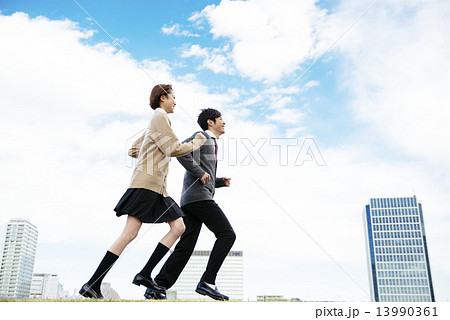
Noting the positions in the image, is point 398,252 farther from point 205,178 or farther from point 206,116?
point 205,178

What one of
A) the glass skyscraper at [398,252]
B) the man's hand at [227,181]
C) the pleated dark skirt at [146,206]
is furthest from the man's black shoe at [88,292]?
the glass skyscraper at [398,252]

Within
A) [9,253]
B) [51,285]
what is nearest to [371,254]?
[51,285]

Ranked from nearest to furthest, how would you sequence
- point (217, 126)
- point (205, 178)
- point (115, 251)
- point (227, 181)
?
point (115, 251), point (205, 178), point (217, 126), point (227, 181)

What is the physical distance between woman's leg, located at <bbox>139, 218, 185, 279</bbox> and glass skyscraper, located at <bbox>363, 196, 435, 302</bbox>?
11300 centimetres

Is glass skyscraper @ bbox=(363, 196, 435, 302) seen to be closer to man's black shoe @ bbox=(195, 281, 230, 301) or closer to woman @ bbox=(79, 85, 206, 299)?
man's black shoe @ bbox=(195, 281, 230, 301)

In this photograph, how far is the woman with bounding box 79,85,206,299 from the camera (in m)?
3.92

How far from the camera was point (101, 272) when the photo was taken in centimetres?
372

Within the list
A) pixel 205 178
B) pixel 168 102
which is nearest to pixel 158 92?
pixel 168 102

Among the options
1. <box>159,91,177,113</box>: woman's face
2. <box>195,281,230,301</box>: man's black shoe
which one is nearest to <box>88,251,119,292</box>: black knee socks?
<box>195,281,230,301</box>: man's black shoe

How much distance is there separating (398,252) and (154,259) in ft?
398

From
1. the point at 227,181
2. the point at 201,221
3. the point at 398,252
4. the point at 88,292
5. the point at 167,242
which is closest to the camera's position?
the point at 88,292

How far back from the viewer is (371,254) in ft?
412

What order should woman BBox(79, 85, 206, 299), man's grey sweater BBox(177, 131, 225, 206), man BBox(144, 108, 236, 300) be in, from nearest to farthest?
woman BBox(79, 85, 206, 299) → man BBox(144, 108, 236, 300) → man's grey sweater BBox(177, 131, 225, 206)
